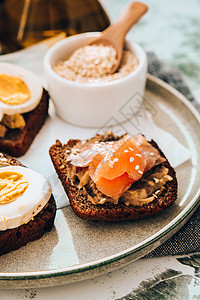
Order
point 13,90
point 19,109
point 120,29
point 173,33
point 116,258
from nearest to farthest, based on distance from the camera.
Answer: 1. point 116,258
2. point 19,109
3. point 13,90
4. point 120,29
5. point 173,33

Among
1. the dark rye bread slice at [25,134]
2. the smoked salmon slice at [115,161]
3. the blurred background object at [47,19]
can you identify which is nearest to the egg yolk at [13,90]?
the dark rye bread slice at [25,134]

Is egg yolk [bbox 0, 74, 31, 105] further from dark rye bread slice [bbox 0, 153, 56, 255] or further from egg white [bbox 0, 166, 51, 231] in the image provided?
dark rye bread slice [bbox 0, 153, 56, 255]

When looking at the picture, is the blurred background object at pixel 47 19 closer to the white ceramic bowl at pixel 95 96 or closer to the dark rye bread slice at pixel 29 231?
the white ceramic bowl at pixel 95 96

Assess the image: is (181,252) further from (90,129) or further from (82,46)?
(82,46)

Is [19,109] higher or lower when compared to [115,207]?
lower

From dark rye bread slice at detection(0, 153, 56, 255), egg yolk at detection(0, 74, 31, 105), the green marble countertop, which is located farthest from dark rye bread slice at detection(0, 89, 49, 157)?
the green marble countertop

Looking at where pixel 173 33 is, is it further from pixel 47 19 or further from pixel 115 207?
pixel 115 207

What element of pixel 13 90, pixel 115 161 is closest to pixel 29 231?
pixel 115 161
